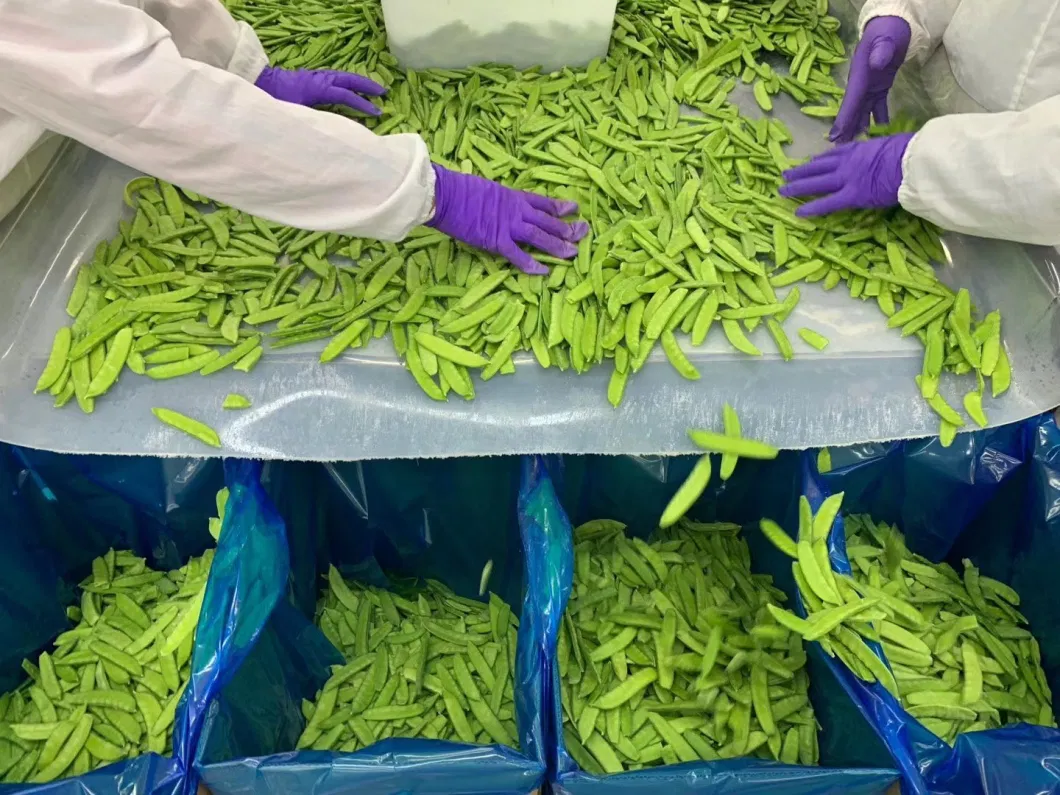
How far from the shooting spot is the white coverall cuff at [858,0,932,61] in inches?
45.8

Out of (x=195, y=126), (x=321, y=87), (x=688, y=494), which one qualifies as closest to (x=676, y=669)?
(x=688, y=494)

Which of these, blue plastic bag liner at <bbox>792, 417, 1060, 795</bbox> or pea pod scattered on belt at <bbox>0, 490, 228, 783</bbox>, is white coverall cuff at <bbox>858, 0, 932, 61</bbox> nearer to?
blue plastic bag liner at <bbox>792, 417, 1060, 795</bbox>

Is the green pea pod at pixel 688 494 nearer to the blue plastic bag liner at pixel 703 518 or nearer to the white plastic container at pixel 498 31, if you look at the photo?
the blue plastic bag liner at pixel 703 518

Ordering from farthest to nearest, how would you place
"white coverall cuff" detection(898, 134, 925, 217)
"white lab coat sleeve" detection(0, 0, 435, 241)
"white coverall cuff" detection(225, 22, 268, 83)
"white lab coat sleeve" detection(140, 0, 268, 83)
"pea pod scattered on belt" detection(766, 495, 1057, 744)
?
"white coverall cuff" detection(225, 22, 268, 83) < "white lab coat sleeve" detection(140, 0, 268, 83) < "white coverall cuff" detection(898, 134, 925, 217) < "pea pod scattered on belt" detection(766, 495, 1057, 744) < "white lab coat sleeve" detection(0, 0, 435, 241)

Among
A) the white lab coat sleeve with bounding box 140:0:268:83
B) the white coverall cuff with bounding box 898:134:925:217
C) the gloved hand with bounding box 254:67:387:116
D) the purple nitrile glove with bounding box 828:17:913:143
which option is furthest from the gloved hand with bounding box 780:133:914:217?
the white lab coat sleeve with bounding box 140:0:268:83

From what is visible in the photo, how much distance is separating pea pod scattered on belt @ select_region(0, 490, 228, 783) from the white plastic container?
30.6 inches

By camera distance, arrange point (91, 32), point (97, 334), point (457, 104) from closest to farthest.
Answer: point (91, 32) → point (97, 334) → point (457, 104)

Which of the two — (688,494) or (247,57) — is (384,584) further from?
(247,57)

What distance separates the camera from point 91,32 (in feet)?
2.54

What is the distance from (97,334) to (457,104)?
2.07ft


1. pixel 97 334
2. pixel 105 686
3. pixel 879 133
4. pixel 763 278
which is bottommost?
pixel 105 686

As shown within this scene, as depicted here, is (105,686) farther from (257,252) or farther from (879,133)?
(879,133)

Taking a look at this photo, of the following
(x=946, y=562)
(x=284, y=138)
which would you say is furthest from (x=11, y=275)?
(x=946, y=562)

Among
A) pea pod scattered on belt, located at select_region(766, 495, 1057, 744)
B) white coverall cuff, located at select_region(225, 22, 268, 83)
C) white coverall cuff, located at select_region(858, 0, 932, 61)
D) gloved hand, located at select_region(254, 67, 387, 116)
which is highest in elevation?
white coverall cuff, located at select_region(858, 0, 932, 61)
